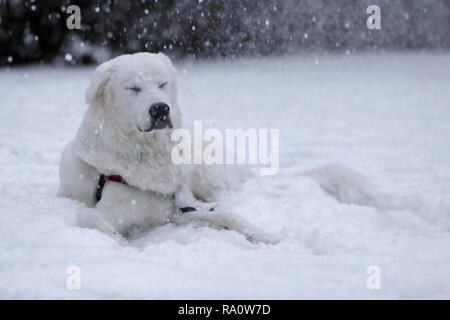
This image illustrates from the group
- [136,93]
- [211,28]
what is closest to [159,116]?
[136,93]

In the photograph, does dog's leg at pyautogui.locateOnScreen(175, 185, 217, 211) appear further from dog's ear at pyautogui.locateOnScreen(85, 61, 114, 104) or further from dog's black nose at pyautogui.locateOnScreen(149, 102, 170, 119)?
dog's ear at pyautogui.locateOnScreen(85, 61, 114, 104)

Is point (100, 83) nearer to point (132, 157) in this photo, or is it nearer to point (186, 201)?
point (132, 157)

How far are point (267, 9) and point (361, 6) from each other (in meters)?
3.00

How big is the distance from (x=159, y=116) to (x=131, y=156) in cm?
39

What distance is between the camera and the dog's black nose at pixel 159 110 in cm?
296

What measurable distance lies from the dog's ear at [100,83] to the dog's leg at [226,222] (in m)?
0.88

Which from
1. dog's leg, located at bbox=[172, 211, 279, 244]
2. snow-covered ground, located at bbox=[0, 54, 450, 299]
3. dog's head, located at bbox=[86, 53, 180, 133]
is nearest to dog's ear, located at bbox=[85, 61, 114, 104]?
dog's head, located at bbox=[86, 53, 180, 133]

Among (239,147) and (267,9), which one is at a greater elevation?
(267,9)

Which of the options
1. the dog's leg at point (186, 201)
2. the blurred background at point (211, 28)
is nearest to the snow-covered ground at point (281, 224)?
the dog's leg at point (186, 201)

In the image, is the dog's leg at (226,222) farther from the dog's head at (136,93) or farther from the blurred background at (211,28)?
the blurred background at (211,28)

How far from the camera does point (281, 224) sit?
3.34 metres

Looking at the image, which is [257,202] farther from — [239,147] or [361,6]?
[361,6]

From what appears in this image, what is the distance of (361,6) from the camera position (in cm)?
1669
